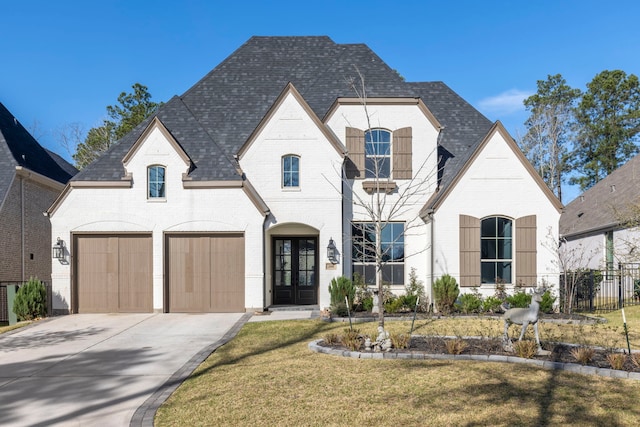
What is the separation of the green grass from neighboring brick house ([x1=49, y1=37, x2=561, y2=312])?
288 inches

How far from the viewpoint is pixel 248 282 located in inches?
674

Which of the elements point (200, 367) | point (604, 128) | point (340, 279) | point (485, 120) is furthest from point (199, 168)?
point (604, 128)

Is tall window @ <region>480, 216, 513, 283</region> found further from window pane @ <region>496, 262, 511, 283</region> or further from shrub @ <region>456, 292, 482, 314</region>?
shrub @ <region>456, 292, 482, 314</region>

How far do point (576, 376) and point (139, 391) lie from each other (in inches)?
278

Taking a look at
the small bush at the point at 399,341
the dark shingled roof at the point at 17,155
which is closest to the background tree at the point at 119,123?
the dark shingled roof at the point at 17,155

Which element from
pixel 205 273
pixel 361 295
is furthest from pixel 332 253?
pixel 205 273

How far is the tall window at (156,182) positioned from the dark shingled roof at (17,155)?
6085 millimetres

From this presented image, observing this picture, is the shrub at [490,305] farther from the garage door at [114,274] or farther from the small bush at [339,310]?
the garage door at [114,274]

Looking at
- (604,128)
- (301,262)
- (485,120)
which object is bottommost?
(301,262)

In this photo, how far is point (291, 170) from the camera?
1798cm

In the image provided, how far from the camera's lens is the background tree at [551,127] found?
135 feet

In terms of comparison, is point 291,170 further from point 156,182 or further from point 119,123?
point 119,123

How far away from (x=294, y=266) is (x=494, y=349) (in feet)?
34.5

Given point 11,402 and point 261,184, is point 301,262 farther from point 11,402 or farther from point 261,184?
point 11,402
